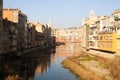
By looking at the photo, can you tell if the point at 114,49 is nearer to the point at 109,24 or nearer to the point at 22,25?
the point at 109,24

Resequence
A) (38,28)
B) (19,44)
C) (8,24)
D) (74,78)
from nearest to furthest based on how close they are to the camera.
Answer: (74,78) < (8,24) < (19,44) < (38,28)

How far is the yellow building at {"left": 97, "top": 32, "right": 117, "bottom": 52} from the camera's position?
191 feet

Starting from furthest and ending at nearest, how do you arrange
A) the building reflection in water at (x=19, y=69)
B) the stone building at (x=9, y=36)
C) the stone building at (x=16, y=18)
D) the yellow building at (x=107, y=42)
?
the stone building at (x=16, y=18), the stone building at (x=9, y=36), the yellow building at (x=107, y=42), the building reflection in water at (x=19, y=69)

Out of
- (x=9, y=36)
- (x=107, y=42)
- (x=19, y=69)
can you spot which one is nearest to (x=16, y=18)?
(x=9, y=36)

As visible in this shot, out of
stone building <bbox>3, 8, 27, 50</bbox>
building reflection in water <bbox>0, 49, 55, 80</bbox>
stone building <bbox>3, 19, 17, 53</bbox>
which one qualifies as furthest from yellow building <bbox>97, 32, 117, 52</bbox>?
stone building <bbox>3, 8, 27, 50</bbox>

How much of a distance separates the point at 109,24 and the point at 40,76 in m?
32.2

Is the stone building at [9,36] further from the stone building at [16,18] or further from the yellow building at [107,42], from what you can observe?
the yellow building at [107,42]

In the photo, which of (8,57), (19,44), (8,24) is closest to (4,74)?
(8,57)

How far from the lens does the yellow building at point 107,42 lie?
58256mm

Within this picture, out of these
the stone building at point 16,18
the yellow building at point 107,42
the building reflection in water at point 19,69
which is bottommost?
the building reflection in water at point 19,69

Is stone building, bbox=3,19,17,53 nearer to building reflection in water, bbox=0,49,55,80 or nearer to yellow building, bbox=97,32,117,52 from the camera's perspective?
building reflection in water, bbox=0,49,55,80

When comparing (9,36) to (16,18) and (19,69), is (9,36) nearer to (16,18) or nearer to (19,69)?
(16,18)

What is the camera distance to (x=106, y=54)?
2483 inches

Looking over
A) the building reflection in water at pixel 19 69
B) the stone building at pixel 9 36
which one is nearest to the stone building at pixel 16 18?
the stone building at pixel 9 36
